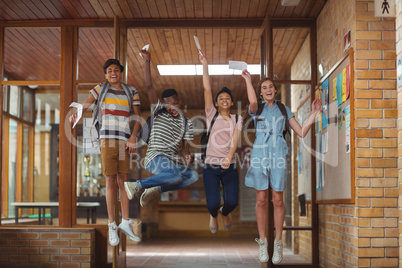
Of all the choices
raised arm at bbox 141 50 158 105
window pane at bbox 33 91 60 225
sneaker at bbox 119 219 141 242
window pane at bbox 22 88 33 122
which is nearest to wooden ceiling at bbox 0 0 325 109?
raised arm at bbox 141 50 158 105

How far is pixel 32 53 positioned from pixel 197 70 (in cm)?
265

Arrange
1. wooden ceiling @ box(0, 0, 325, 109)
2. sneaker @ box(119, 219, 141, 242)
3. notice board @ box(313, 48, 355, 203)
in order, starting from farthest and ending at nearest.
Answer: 1. wooden ceiling @ box(0, 0, 325, 109)
2. sneaker @ box(119, 219, 141, 242)
3. notice board @ box(313, 48, 355, 203)

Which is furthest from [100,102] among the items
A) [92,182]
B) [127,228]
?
[92,182]

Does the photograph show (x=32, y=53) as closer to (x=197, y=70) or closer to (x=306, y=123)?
(x=197, y=70)

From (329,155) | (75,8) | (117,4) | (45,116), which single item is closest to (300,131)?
(329,155)

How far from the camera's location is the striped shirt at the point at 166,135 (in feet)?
15.8

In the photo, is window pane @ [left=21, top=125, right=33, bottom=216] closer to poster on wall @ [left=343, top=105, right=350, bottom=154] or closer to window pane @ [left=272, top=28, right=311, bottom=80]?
window pane @ [left=272, top=28, right=311, bottom=80]

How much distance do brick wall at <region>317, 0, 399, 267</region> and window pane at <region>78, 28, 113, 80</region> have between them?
3.04 metres

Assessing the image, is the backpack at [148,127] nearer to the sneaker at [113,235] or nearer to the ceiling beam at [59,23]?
the sneaker at [113,235]

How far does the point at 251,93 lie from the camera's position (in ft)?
15.6

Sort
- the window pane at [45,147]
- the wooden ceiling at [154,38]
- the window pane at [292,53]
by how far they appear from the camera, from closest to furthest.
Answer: the wooden ceiling at [154,38]
the window pane at [292,53]
the window pane at [45,147]

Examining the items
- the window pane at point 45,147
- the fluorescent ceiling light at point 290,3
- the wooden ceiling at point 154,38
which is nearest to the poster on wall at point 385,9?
the fluorescent ceiling light at point 290,3

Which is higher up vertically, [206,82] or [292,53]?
[292,53]

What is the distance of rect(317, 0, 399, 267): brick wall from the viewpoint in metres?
4.52
